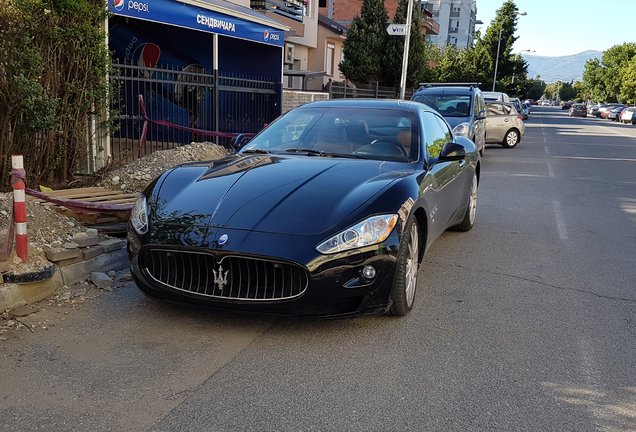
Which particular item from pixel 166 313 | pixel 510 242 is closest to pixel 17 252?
pixel 166 313

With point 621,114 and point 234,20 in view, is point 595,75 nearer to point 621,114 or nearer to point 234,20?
point 621,114

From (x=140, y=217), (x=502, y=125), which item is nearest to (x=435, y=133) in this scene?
(x=140, y=217)

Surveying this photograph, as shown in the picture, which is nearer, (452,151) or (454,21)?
(452,151)

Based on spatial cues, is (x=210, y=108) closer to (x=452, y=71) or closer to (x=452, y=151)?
(x=452, y=151)

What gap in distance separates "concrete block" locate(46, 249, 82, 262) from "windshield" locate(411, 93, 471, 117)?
36.6 feet

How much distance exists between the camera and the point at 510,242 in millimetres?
7047

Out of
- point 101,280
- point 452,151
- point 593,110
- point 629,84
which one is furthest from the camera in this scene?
point 629,84

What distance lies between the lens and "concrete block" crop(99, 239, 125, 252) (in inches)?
213

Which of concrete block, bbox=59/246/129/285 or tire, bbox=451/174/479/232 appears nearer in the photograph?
concrete block, bbox=59/246/129/285

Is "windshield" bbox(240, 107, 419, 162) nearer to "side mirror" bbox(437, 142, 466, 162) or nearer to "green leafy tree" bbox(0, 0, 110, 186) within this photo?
"side mirror" bbox(437, 142, 466, 162)

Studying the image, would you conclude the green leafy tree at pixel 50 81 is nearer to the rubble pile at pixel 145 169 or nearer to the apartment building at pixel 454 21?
the rubble pile at pixel 145 169

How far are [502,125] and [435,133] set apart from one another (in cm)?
1563

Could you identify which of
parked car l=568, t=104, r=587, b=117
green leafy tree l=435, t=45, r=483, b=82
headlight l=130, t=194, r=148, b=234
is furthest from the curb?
parked car l=568, t=104, r=587, b=117

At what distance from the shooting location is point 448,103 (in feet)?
48.7
